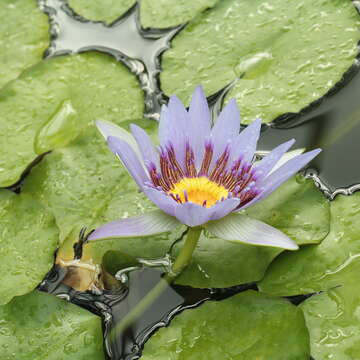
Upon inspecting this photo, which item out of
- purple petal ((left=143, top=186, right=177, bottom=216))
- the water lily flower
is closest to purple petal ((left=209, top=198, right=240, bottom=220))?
the water lily flower

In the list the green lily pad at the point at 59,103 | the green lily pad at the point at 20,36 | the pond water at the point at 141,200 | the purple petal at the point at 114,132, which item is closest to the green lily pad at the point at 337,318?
the pond water at the point at 141,200

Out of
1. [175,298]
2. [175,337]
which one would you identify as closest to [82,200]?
[175,298]

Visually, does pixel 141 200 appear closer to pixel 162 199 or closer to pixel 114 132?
pixel 114 132

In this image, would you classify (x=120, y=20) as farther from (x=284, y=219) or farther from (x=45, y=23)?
(x=284, y=219)

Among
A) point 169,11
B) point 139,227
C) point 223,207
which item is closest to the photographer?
point 223,207

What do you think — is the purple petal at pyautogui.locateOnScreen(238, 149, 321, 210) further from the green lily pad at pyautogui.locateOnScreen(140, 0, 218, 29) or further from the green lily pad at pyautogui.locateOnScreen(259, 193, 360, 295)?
the green lily pad at pyautogui.locateOnScreen(140, 0, 218, 29)

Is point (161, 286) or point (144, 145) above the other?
point (144, 145)

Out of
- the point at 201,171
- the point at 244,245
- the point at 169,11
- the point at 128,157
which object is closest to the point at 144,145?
the point at 128,157

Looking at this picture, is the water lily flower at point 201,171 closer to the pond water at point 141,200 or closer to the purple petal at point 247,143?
the purple petal at point 247,143
